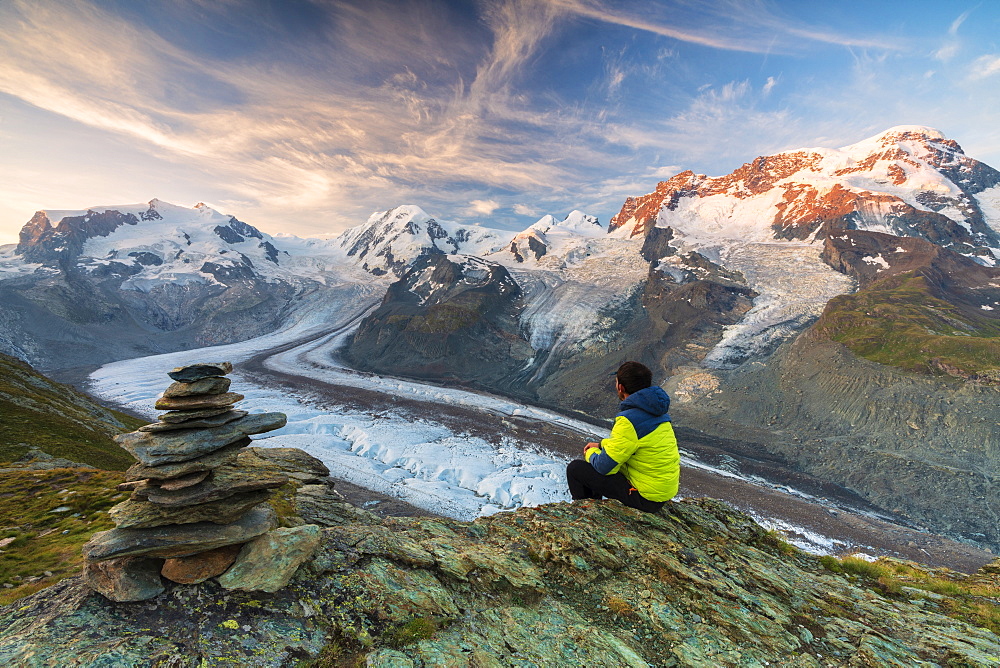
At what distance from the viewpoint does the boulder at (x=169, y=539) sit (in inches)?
183

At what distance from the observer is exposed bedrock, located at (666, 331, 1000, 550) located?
41.7m

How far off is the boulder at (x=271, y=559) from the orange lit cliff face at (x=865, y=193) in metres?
163

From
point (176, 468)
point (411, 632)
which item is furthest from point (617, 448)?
point (176, 468)

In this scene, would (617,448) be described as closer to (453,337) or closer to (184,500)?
(184,500)

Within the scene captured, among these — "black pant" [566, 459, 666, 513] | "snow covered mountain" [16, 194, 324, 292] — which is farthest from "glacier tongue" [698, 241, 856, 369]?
"snow covered mountain" [16, 194, 324, 292]

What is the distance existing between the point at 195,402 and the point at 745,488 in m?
52.1

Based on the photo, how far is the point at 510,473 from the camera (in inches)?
1547

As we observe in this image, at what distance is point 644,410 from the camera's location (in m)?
6.52

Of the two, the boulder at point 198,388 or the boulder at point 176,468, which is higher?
the boulder at point 198,388

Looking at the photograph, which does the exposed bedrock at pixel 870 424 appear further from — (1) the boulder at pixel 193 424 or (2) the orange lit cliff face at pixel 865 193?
(2) the orange lit cliff face at pixel 865 193

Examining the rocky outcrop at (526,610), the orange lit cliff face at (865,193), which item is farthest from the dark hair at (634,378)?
the orange lit cliff face at (865,193)

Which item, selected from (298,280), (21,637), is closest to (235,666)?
(21,637)

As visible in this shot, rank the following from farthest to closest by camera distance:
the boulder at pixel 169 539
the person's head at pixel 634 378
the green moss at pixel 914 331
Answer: the green moss at pixel 914 331 → the person's head at pixel 634 378 → the boulder at pixel 169 539

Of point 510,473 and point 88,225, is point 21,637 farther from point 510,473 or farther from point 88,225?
point 88,225
